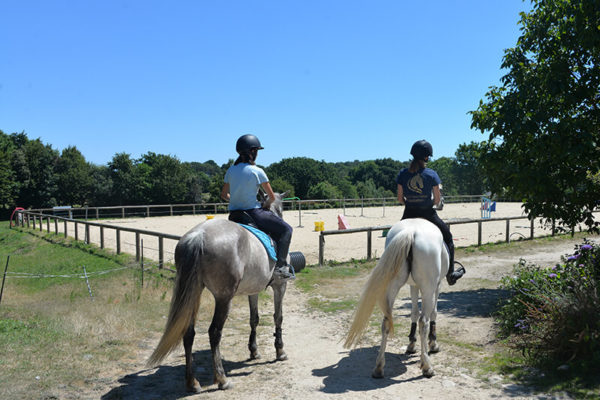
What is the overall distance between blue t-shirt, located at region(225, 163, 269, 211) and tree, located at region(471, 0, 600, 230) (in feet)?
15.9

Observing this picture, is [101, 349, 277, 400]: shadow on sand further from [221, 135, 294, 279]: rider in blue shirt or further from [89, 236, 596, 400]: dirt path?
[221, 135, 294, 279]: rider in blue shirt

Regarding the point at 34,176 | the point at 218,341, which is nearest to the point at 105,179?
the point at 34,176

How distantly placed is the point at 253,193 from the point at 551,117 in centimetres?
555

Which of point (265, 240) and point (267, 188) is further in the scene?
point (267, 188)

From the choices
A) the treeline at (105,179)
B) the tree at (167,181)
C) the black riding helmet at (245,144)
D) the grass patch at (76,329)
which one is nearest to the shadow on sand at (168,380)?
the grass patch at (76,329)

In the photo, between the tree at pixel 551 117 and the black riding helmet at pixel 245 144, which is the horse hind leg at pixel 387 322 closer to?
the black riding helmet at pixel 245 144

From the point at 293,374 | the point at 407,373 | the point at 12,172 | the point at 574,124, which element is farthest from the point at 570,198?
the point at 12,172

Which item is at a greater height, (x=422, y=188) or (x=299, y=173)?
(x=299, y=173)

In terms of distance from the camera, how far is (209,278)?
430 cm

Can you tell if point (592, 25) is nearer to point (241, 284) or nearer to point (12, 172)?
point (241, 284)

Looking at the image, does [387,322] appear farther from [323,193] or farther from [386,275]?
[323,193]

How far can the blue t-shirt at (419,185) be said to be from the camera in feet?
17.6

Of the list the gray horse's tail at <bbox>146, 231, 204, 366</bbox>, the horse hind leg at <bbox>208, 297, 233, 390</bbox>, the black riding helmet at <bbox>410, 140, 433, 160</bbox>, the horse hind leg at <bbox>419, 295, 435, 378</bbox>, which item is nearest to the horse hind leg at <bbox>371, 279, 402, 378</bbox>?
the horse hind leg at <bbox>419, 295, 435, 378</bbox>

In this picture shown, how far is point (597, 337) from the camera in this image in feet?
14.2
